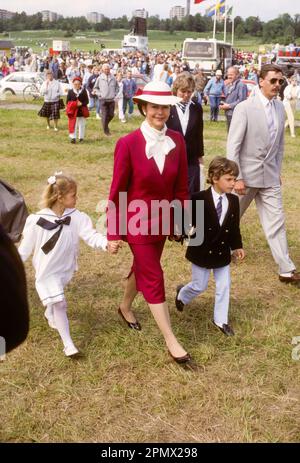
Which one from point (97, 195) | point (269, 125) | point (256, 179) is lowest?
point (97, 195)

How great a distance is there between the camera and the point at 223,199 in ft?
14.1

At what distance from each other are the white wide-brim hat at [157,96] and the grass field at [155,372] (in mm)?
1823

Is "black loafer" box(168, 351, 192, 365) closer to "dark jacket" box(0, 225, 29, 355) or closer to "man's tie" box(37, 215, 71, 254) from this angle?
"man's tie" box(37, 215, 71, 254)

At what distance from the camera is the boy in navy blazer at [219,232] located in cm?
421

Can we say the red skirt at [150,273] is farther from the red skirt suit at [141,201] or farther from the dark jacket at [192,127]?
the dark jacket at [192,127]

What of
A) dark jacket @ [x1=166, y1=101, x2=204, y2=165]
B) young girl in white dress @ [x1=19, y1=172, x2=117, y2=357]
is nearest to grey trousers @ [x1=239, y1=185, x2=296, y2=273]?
dark jacket @ [x1=166, y1=101, x2=204, y2=165]

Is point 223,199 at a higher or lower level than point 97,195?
higher

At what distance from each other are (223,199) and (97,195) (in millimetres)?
4862

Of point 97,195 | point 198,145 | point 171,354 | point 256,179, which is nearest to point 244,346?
point 171,354

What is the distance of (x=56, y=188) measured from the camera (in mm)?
3818

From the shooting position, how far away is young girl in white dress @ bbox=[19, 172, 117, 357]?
3.85 m

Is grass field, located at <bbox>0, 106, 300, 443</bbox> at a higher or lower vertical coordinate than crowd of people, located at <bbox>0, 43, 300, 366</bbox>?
lower

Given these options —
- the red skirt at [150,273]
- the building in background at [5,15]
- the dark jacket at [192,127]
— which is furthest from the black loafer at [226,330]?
the building in background at [5,15]

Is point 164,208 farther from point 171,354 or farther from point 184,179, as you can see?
point 171,354
